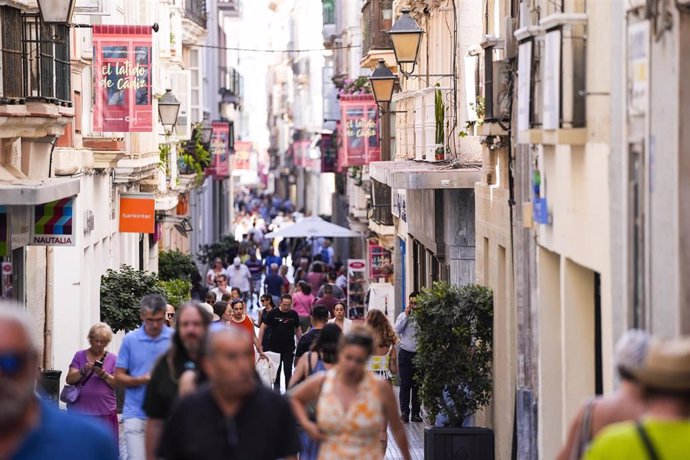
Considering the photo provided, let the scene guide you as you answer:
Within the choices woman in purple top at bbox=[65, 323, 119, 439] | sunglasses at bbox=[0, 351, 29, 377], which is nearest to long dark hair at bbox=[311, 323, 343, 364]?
woman in purple top at bbox=[65, 323, 119, 439]

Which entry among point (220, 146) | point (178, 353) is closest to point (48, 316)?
point (178, 353)

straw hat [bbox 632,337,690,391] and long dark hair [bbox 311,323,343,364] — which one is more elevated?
straw hat [bbox 632,337,690,391]

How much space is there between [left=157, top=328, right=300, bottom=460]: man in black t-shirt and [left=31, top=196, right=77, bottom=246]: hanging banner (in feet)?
33.6

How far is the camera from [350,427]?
930cm

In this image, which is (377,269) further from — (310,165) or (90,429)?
(310,165)

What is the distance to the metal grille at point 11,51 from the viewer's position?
53.5 ft

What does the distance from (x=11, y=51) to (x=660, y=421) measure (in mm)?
11459

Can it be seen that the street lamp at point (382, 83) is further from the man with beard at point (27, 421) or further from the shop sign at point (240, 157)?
the shop sign at point (240, 157)

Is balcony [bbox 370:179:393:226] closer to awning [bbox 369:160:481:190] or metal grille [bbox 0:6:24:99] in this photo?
awning [bbox 369:160:481:190]

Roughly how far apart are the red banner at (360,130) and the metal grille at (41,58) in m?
19.9

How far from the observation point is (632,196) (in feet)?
33.9

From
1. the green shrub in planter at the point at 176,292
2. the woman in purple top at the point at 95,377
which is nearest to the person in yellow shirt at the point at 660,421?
the woman in purple top at the point at 95,377

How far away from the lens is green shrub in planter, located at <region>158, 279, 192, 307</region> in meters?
25.6

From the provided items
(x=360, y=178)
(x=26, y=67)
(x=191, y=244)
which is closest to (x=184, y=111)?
(x=360, y=178)
